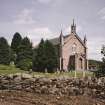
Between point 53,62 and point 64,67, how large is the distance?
46.4 ft

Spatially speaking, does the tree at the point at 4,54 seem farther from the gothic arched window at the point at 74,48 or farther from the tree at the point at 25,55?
the gothic arched window at the point at 74,48

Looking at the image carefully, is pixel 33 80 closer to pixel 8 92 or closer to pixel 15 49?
pixel 8 92

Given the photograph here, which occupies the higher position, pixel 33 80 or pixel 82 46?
pixel 82 46

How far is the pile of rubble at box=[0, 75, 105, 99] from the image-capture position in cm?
1483

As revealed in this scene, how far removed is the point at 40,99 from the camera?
13047 millimetres

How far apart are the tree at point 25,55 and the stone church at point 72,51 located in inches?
354

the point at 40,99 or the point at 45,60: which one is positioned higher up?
the point at 45,60

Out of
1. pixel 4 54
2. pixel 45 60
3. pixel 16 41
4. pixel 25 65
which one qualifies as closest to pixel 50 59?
pixel 45 60

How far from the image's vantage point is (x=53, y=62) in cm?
7588

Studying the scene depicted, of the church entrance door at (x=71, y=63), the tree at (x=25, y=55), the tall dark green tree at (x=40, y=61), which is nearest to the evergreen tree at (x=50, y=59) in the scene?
the tall dark green tree at (x=40, y=61)

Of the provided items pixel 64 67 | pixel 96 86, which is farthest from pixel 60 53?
pixel 96 86

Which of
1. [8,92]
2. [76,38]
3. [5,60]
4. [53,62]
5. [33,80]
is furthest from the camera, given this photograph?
[76,38]

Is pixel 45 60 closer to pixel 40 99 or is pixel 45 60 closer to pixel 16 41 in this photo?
pixel 16 41

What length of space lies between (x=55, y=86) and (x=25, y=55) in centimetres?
7584
